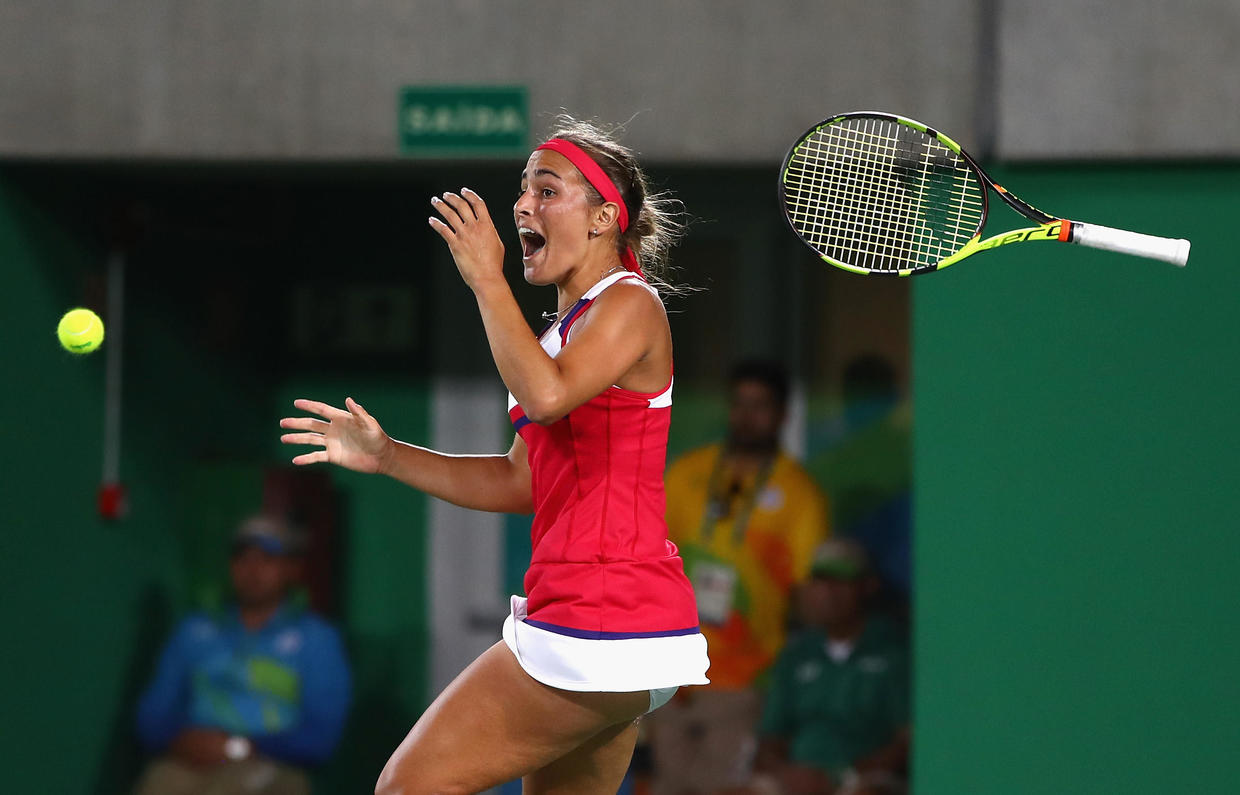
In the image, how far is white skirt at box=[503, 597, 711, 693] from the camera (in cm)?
226

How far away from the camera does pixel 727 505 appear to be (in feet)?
16.6

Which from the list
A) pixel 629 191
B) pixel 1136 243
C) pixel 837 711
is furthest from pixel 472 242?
pixel 837 711

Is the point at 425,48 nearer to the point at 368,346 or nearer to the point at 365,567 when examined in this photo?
the point at 368,346

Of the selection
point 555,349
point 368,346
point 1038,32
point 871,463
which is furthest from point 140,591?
point 1038,32

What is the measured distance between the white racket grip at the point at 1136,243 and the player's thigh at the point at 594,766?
1198 millimetres

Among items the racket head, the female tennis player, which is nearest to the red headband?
the female tennis player

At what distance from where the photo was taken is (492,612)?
5.57 meters

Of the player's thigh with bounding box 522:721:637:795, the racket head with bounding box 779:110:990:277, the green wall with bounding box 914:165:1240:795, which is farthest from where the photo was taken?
the green wall with bounding box 914:165:1240:795

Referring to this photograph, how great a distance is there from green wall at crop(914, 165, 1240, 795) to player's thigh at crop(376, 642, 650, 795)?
6.23 feet

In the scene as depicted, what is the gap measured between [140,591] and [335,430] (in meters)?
2.89

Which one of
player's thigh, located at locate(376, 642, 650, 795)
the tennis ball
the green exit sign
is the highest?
the green exit sign

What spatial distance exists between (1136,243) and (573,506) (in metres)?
1.10

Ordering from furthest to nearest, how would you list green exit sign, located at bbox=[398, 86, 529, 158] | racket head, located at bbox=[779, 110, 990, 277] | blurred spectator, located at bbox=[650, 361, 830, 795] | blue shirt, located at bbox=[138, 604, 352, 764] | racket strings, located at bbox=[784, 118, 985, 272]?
1. blurred spectator, located at bbox=[650, 361, 830, 795]
2. blue shirt, located at bbox=[138, 604, 352, 764]
3. green exit sign, located at bbox=[398, 86, 529, 158]
4. racket strings, located at bbox=[784, 118, 985, 272]
5. racket head, located at bbox=[779, 110, 990, 277]

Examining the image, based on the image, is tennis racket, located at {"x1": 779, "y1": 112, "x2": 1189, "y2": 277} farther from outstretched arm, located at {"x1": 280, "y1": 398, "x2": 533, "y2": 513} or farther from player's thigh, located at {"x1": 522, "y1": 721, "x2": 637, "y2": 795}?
player's thigh, located at {"x1": 522, "y1": 721, "x2": 637, "y2": 795}
